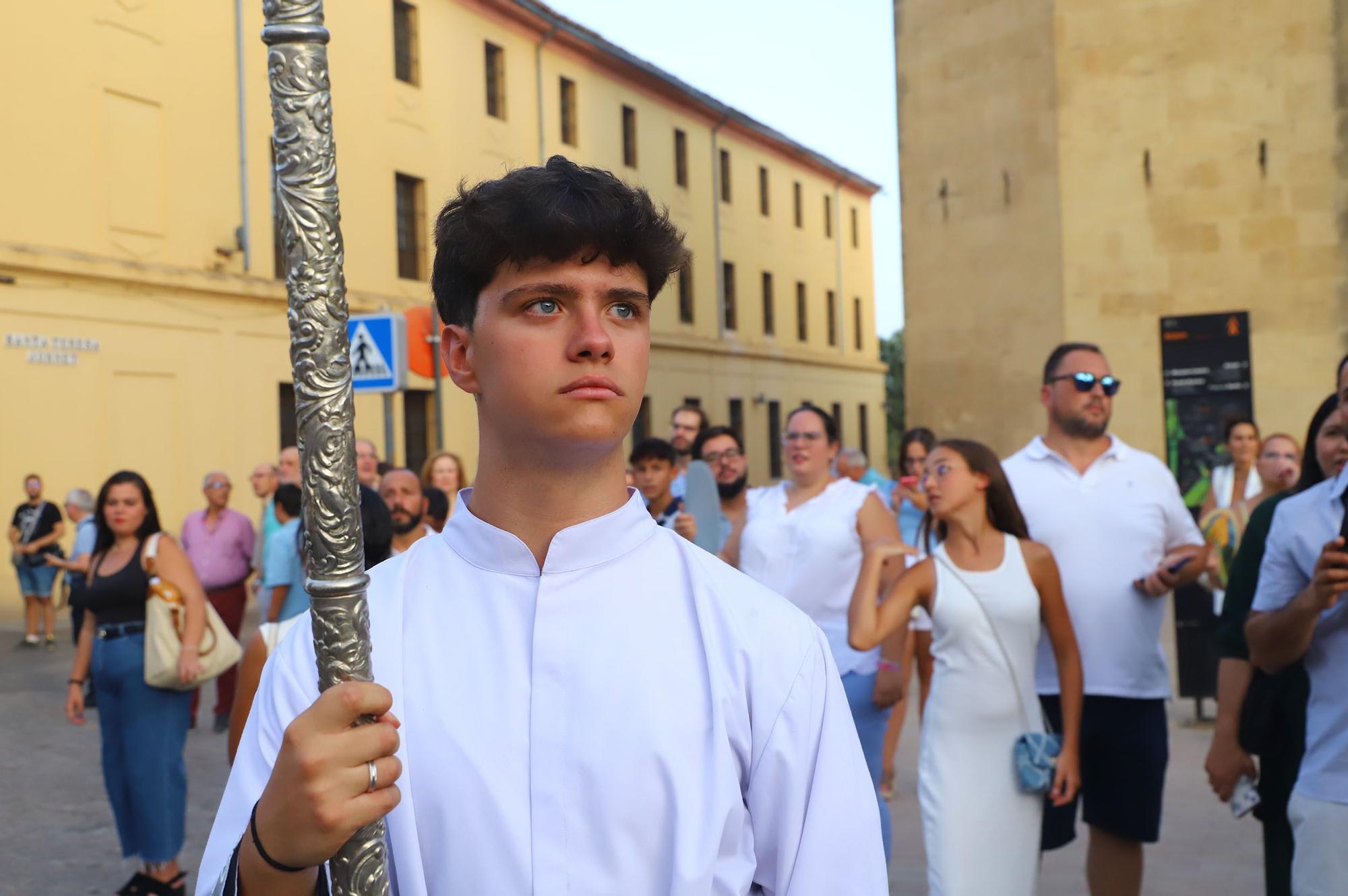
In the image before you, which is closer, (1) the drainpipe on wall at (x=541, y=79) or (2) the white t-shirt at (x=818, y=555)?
(2) the white t-shirt at (x=818, y=555)

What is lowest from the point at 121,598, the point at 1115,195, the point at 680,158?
the point at 121,598

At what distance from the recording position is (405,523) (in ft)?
23.5

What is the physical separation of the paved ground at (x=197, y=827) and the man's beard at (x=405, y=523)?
1958 mm

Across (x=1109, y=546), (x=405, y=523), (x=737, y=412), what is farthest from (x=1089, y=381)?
(x=737, y=412)

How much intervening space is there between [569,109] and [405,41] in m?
5.89

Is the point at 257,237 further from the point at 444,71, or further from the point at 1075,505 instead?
the point at 1075,505

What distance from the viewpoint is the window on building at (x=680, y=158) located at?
3719 cm

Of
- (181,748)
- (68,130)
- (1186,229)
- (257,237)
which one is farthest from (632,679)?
(257,237)

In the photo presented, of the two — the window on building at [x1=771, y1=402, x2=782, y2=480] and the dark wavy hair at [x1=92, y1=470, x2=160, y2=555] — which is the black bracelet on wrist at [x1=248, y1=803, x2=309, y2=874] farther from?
the window on building at [x1=771, y1=402, x2=782, y2=480]

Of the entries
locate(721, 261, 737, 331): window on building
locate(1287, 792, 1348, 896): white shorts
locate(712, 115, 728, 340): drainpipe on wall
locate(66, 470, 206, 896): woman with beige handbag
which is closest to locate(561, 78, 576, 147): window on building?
locate(712, 115, 728, 340): drainpipe on wall

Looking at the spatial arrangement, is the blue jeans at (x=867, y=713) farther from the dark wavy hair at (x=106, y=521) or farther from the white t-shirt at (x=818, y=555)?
the dark wavy hair at (x=106, y=521)

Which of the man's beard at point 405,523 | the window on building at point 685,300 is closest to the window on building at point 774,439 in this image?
the window on building at point 685,300

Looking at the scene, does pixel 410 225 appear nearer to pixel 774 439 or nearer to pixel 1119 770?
pixel 774 439

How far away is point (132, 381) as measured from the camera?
2139cm
